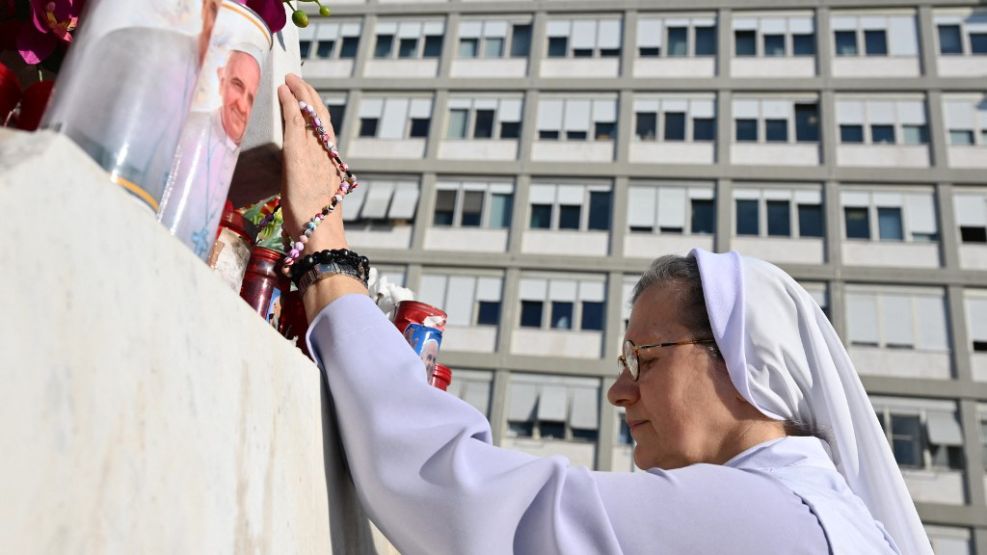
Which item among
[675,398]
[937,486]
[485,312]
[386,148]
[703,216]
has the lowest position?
[675,398]

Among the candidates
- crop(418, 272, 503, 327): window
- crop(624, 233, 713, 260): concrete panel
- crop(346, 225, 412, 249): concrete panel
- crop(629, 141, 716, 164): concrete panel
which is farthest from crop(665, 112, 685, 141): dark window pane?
crop(346, 225, 412, 249): concrete panel

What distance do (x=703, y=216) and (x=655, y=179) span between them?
4.01 ft

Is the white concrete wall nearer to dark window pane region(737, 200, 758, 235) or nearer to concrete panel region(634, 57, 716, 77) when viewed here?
dark window pane region(737, 200, 758, 235)

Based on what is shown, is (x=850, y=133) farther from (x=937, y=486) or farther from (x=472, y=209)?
(x=472, y=209)

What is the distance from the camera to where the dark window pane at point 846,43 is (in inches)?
744

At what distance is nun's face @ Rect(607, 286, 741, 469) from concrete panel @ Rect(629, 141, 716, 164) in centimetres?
1760

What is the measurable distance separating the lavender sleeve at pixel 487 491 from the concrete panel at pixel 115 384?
186 millimetres

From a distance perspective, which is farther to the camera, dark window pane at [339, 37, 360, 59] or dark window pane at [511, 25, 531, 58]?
dark window pane at [339, 37, 360, 59]

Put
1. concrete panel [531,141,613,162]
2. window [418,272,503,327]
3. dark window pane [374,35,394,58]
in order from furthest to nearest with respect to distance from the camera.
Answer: dark window pane [374,35,394,58] → concrete panel [531,141,613,162] → window [418,272,503,327]

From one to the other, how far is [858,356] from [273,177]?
55.2ft

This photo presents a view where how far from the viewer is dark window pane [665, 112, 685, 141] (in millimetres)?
18723

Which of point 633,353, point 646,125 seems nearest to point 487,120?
point 646,125

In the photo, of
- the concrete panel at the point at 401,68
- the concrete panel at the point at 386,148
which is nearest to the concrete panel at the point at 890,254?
the concrete panel at the point at 386,148

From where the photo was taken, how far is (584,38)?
19969mm
